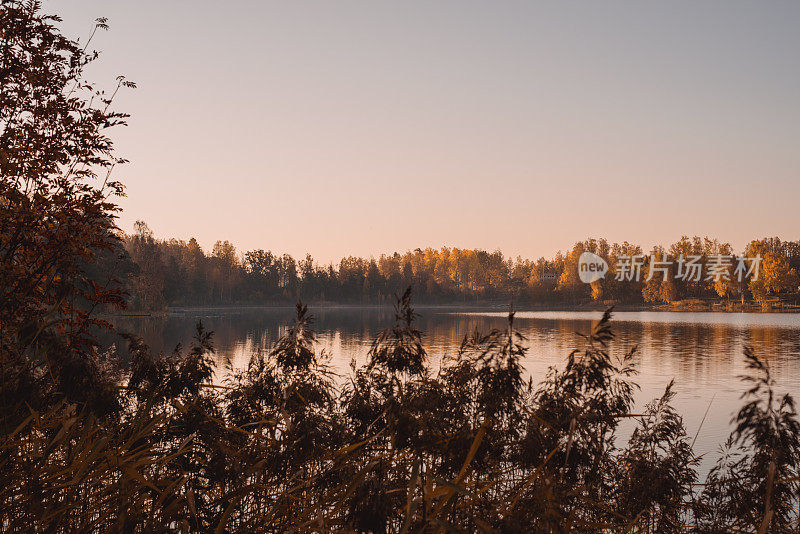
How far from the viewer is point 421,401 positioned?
28.0ft

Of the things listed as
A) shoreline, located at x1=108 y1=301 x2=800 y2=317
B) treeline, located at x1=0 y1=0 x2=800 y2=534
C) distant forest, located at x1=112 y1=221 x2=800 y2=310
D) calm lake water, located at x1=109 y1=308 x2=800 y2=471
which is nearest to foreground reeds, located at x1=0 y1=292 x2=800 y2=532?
treeline, located at x1=0 y1=0 x2=800 y2=534

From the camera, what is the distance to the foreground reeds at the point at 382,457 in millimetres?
3203

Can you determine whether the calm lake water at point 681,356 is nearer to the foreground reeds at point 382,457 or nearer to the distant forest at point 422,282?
the foreground reeds at point 382,457

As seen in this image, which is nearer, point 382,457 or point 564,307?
point 382,457

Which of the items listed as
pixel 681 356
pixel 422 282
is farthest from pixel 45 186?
pixel 422 282

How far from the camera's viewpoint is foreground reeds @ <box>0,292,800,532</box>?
10.5ft

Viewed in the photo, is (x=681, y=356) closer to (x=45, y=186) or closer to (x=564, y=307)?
(x=45, y=186)

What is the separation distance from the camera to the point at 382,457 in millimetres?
3791

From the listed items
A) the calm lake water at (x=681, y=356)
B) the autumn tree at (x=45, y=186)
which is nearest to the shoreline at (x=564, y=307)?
the calm lake water at (x=681, y=356)

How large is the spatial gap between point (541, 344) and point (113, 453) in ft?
163

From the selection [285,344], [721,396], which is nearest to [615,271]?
[721,396]

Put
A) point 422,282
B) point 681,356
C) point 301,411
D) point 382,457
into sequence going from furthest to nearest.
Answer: point 422,282 < point 681,356 < point 301,411 < point 382,457

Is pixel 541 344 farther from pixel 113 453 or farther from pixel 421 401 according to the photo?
pixel 113 453

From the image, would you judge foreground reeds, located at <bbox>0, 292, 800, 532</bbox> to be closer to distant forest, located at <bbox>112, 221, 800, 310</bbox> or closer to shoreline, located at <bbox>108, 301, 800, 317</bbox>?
shoreline, located at <bbox>108, 301, 800, 317</bbox>
